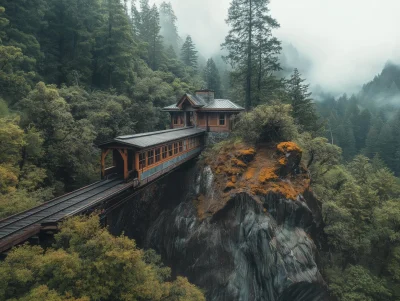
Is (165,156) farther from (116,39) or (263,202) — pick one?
(116,39)

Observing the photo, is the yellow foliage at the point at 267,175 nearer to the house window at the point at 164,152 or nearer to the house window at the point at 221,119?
the house window at the point at 164,152

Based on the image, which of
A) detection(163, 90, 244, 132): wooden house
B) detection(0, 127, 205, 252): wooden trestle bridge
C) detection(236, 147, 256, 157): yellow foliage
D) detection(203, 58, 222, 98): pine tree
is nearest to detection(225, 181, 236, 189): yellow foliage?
detection(236, 147, 256, 157): yellow foliage

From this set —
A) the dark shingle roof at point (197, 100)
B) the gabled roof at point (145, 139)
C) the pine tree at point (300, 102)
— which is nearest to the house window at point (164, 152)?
the gabled roof at point (145, 139)

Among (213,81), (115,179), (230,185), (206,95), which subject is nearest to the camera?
(115,179)

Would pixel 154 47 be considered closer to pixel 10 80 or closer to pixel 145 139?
pixel 10 80

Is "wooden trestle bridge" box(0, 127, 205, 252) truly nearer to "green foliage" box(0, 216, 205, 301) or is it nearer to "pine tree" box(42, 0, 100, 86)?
"green foliage" box(0, 216, 205, 301)

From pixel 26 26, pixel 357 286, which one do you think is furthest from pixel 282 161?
pixel 26 26
